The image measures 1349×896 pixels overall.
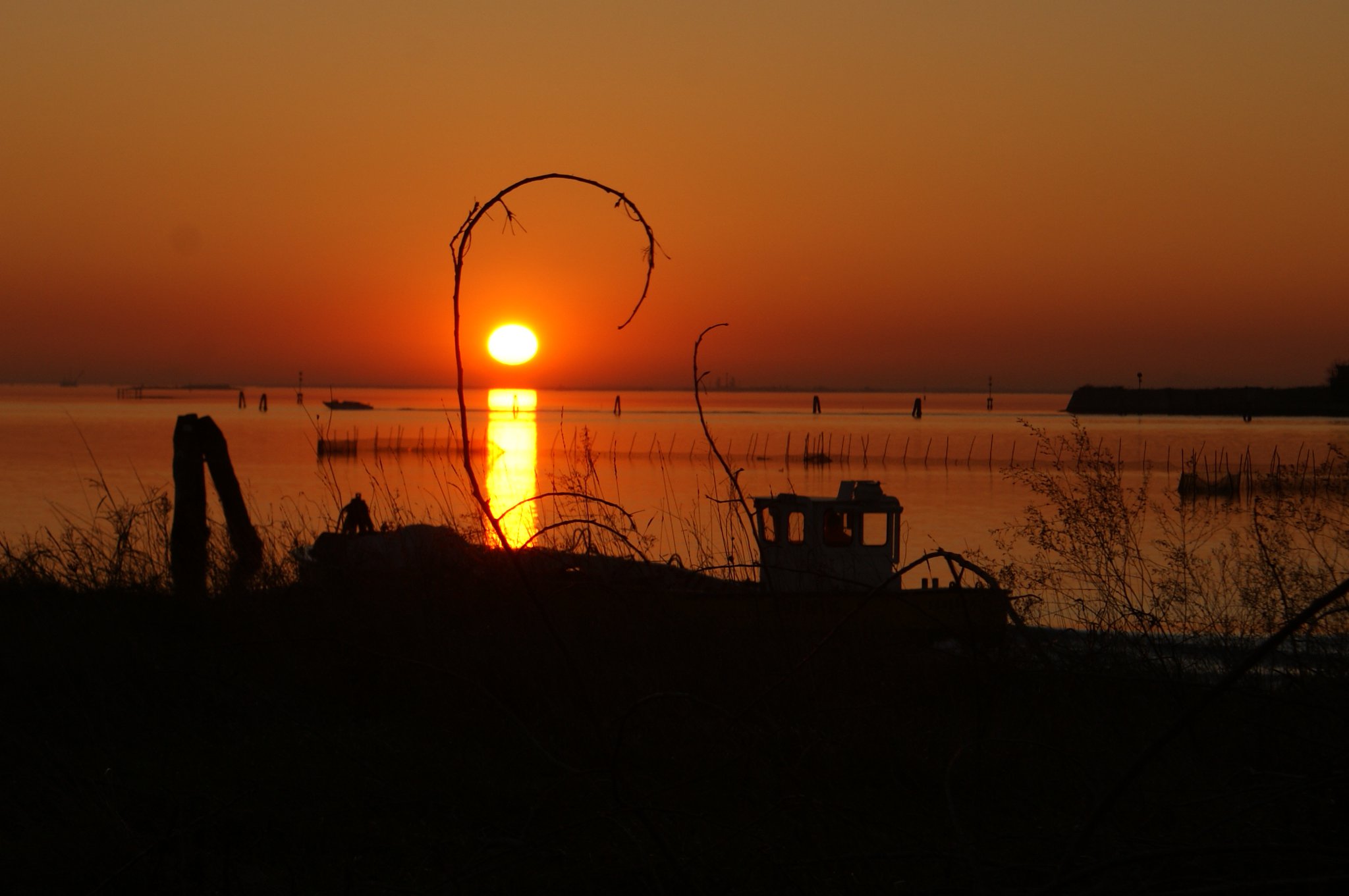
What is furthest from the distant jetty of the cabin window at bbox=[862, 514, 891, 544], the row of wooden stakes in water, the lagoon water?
the cabin window at bbox=[862, 514, 891, 544]

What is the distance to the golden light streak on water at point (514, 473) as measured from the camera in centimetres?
1136

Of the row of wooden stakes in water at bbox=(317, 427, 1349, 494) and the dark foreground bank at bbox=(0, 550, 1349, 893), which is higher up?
the dark foreground bank at bbox=(0, 550, 1349, 893)

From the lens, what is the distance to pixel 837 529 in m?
11.1

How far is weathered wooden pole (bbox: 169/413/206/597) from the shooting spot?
8.88m

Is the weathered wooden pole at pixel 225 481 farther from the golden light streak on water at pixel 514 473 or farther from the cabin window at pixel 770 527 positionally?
the cabin window at pixel 770 527

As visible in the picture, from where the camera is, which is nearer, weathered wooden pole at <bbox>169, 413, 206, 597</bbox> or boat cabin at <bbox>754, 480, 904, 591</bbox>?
weathered wooden pole at <bbox>169, 413, 206, 597</bbox>

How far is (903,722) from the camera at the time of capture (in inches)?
190

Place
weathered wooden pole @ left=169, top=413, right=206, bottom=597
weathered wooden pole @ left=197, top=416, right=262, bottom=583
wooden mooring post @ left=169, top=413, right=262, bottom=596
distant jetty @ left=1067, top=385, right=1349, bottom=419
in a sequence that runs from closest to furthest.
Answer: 1. weathered wooden pole @ left=169, top=413, right=206, bottom=597
2. wooden mooring post @ left=169, top=413, right=262, bottom=596
3. weathered wooden pole @ left=197, top=416, right=262, bottom=583
4. distant jetty @ left=1067, top=385, right=1349, bottom=419

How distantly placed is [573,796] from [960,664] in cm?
242

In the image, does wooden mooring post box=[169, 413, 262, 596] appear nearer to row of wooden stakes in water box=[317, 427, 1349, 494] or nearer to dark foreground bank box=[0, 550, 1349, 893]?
dark foreground bank box=[0, 550, 1349, 893]

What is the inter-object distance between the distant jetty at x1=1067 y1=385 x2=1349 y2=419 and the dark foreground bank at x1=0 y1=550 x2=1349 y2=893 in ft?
449

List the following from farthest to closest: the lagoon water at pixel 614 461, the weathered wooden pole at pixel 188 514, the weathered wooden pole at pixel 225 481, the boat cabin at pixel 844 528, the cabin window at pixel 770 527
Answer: the lagoon water at pixel 614 461 < the weathered wooden pole at pixel 225 481 < the cabin window at pixel 770 527 < the boat cabin at pixel 844 528 < the weathered wooden pole at pixel 188 514

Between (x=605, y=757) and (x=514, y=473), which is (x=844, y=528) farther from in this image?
(x=514, y=473)

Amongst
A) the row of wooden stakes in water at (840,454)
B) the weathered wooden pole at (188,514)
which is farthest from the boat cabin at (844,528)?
the row of wooden stakes in water at (840,454)
